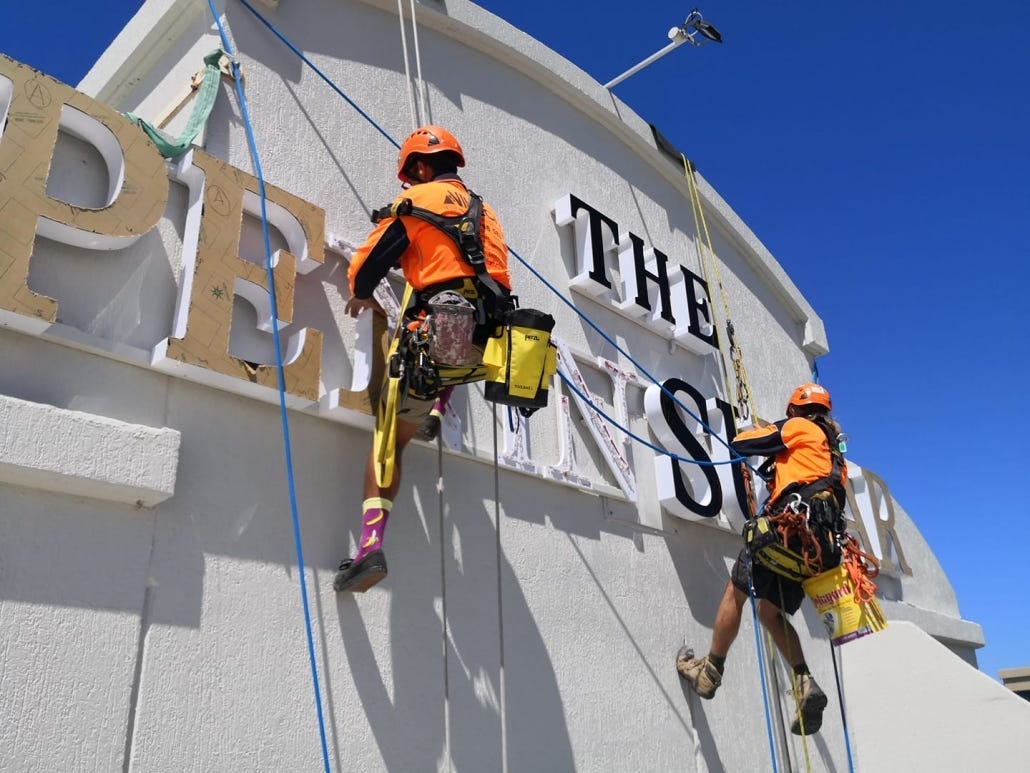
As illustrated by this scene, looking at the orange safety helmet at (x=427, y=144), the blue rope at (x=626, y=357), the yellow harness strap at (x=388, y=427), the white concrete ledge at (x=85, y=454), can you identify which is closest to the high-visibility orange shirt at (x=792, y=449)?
the blue rope at (x=626, y=357)

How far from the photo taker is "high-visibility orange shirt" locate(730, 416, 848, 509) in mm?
5375

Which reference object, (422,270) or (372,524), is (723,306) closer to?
(422,270)

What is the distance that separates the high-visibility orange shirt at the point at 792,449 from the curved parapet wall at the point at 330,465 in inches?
24.1

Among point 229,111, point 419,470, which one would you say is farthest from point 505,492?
point 229,111

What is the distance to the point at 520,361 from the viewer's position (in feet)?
12.7

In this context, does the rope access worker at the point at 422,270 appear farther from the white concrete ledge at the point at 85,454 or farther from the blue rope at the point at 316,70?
the blue rope at the point at 316,70

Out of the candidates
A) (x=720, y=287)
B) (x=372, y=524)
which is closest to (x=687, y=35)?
(x=720, y=287)

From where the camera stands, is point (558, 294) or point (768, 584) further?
point (558, 294)

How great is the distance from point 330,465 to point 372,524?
38 centimetres

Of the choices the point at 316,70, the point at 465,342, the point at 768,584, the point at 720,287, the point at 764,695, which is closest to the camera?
the point at 465,342

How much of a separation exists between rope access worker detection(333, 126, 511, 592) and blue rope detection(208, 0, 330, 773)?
28cm

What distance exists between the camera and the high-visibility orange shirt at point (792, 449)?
17.6 feet

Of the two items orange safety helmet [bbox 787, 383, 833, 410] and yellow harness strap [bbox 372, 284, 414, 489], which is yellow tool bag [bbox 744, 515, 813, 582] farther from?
yellow harness strap [bbox 372, 284, 414, 489]

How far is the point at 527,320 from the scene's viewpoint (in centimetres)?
387
